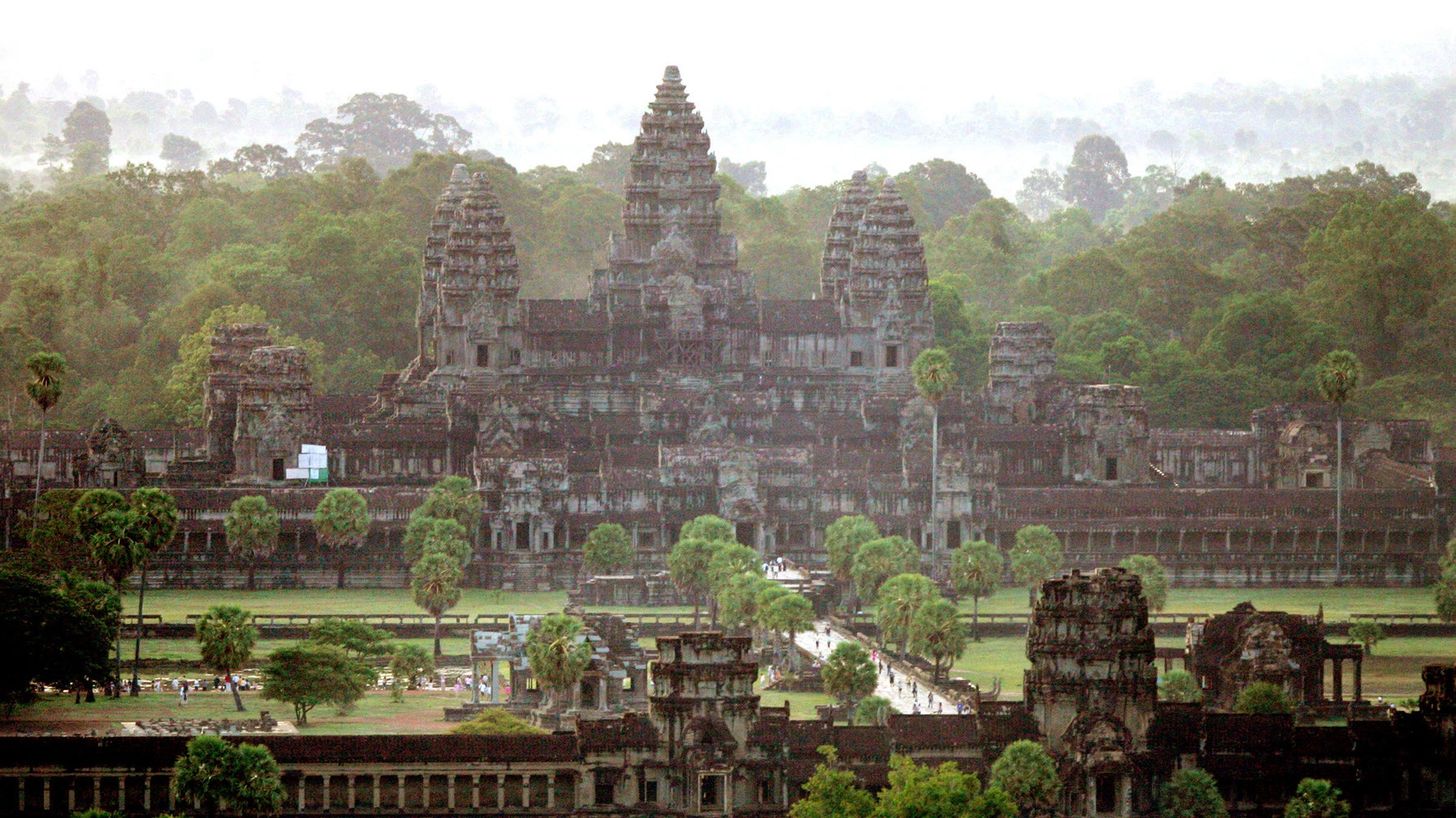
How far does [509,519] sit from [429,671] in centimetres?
3699

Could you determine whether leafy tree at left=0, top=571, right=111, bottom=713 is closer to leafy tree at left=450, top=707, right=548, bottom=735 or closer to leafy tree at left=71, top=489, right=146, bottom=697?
leafy tree at left=71, top=489, right=146, bottom=697

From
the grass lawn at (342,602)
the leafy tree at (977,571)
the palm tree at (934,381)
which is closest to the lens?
the leafy tree at (977,571)

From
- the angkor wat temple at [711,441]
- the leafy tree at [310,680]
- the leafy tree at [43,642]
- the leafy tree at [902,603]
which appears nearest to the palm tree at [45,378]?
the angkor wat temple at [711,441]

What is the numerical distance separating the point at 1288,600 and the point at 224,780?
67.6 metres

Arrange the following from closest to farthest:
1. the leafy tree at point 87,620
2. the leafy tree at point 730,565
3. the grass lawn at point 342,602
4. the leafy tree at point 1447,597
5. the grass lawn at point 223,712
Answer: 1. the grass lawn at point 223,712
2. the leafy tree at point 87,620
3. the leafy tree at point 730,565
4. the leafy tree at point 1447,597
5. the grass lawn at point 342,602

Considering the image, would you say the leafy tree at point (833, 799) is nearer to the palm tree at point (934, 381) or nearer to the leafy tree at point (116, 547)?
the leafy tree at point (116, 547)

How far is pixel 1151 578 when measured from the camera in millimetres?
147000

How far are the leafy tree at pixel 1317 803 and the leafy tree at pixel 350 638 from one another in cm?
3489

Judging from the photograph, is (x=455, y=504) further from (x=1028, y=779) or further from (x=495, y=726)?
(x=1028, y=779)

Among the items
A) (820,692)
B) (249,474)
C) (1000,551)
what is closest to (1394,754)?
(820,692)

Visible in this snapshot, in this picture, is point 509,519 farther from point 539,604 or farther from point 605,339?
point 605,339

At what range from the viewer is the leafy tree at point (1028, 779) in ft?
352

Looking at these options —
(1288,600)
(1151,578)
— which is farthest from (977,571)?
(1288,600)

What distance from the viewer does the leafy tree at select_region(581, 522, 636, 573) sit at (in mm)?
160000
